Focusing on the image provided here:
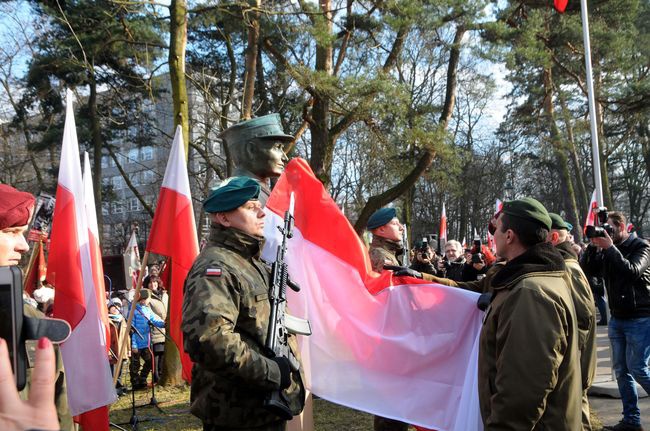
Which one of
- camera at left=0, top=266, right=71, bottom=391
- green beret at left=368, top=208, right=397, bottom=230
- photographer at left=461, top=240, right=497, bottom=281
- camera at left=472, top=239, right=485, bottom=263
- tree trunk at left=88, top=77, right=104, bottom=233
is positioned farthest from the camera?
tree trunk at left=88, top=77, right=104, bottom=233

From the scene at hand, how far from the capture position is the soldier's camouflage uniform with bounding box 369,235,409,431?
4586mm

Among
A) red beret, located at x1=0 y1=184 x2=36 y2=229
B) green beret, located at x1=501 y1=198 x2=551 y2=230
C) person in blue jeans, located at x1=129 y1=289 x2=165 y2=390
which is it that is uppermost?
red beret, located at x1=0 y1=184 x2=36 y2=229

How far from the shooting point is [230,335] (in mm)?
2561

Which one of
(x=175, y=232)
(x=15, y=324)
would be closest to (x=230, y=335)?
(x=15, y=324)

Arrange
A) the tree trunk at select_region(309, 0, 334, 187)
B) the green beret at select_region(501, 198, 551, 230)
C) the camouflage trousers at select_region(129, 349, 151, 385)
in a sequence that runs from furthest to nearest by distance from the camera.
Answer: the tree trunk at select_region(309, 0, 334, 187) → the camouflage trousers at select_region(129, 349, 151, 385) → the green beret at select_region(501, 198, 551, 230)

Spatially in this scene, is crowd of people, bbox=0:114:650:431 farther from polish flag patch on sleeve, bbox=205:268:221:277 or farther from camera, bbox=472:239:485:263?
camera, bbox=472:239:485:263

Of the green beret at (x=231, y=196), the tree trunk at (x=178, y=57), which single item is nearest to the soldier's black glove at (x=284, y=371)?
the green beret at (x=231, y=196)

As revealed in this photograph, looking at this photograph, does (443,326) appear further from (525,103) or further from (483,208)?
(483,208)

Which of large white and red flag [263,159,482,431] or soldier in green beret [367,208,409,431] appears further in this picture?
soldier in green beret [367,208,409,431]

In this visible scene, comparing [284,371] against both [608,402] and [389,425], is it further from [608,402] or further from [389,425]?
[608,402]

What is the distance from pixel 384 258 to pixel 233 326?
103 inches

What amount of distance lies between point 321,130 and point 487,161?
33.4m

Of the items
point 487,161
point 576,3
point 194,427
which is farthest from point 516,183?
point 194,427

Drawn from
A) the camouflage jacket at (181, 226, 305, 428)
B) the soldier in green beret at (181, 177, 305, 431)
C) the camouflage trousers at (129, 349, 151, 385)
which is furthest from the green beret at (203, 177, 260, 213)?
Result: the camouflage trousers at (129, 349, 151, 385)
